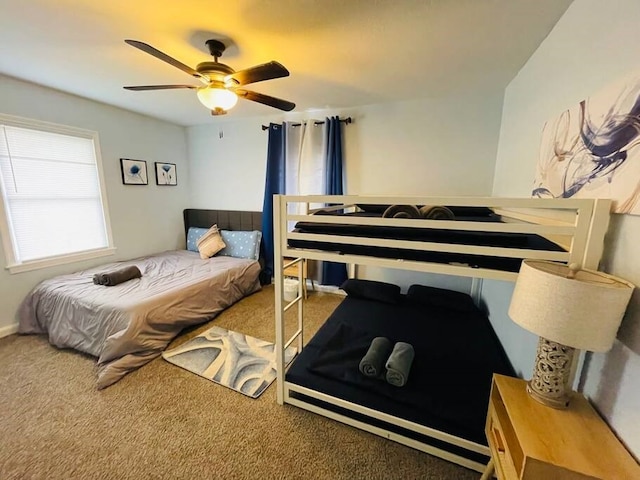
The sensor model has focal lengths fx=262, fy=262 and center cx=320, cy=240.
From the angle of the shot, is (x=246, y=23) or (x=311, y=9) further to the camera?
(x=246, y=23)

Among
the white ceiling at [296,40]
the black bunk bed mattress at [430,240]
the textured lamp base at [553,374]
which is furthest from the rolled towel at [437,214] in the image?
the white ceiling at [296,40]

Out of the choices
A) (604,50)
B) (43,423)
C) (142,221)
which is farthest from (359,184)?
(43,423)

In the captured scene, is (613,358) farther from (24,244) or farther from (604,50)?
(24,244)

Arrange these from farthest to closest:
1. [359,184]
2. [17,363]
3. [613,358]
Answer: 1. [359,184]
2. [17,363]
3. [613,358]

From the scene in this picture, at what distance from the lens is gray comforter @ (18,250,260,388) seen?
2128mm

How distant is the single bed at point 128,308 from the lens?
7.00ft

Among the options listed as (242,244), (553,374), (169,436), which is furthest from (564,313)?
(242,244)

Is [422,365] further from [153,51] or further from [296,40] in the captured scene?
[153,51]

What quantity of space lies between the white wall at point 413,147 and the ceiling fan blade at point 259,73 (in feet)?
6.05

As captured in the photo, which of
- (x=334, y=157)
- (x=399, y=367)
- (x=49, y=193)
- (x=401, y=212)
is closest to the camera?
(x=401, y=212)

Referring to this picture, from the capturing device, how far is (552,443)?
0.85 metres

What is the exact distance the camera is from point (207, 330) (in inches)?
107

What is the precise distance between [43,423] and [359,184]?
344 centimetres

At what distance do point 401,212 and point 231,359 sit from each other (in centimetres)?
188
